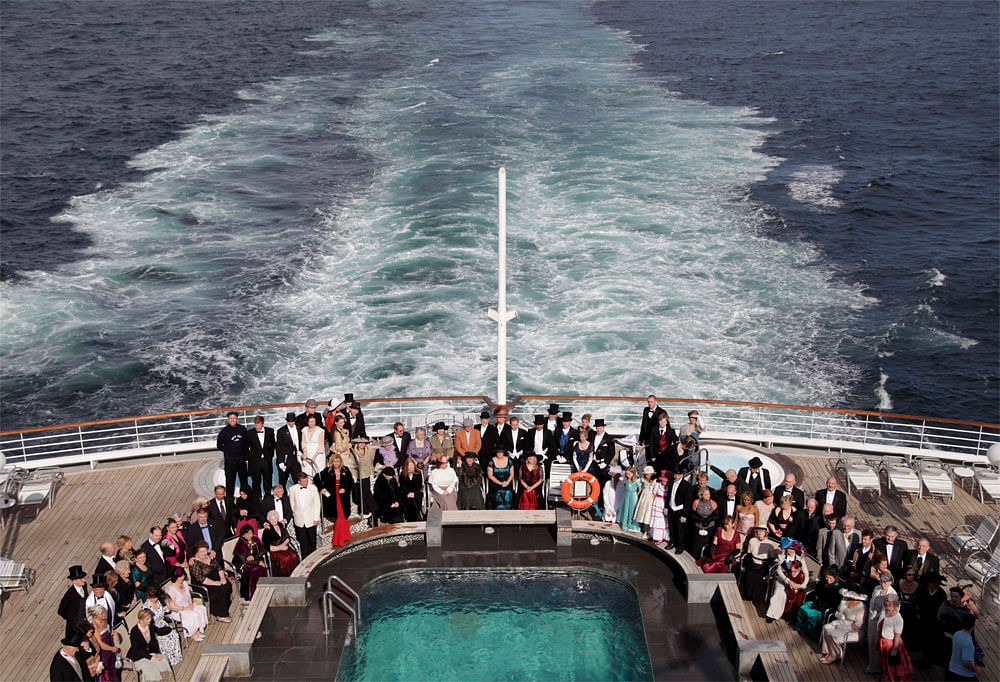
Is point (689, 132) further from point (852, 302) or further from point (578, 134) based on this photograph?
point (852, 302)

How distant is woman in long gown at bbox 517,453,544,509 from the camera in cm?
1468

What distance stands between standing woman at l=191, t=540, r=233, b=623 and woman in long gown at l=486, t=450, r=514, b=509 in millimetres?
4224

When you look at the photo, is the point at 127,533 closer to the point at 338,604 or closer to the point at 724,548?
the point at 338,604

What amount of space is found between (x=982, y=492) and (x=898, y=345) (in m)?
17.8

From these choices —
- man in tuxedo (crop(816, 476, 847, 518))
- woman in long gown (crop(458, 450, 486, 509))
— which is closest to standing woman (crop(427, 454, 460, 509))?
woman in long gown (crop(458, 450, 486, 509))

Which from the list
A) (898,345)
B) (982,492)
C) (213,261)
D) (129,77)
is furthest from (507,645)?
(129,77)

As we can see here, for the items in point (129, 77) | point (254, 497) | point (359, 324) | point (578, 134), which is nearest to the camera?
point (254, 497)

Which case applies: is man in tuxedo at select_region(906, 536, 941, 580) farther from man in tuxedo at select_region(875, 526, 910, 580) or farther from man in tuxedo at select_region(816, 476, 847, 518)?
man in tuxedo at select_region(816, 476, 847, 518)

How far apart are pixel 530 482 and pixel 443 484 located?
1333 mm

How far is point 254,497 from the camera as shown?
13602mm

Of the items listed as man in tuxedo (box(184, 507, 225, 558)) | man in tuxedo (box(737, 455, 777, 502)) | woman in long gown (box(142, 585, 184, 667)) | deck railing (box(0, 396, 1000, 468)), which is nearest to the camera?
woman in long gown (box(142, 585, 184, 667))

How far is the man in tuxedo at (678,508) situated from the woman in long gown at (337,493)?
469 cm

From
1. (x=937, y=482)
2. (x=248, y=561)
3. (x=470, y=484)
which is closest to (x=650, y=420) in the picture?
(x=470, y=484)

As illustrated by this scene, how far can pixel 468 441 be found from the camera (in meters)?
15.1
